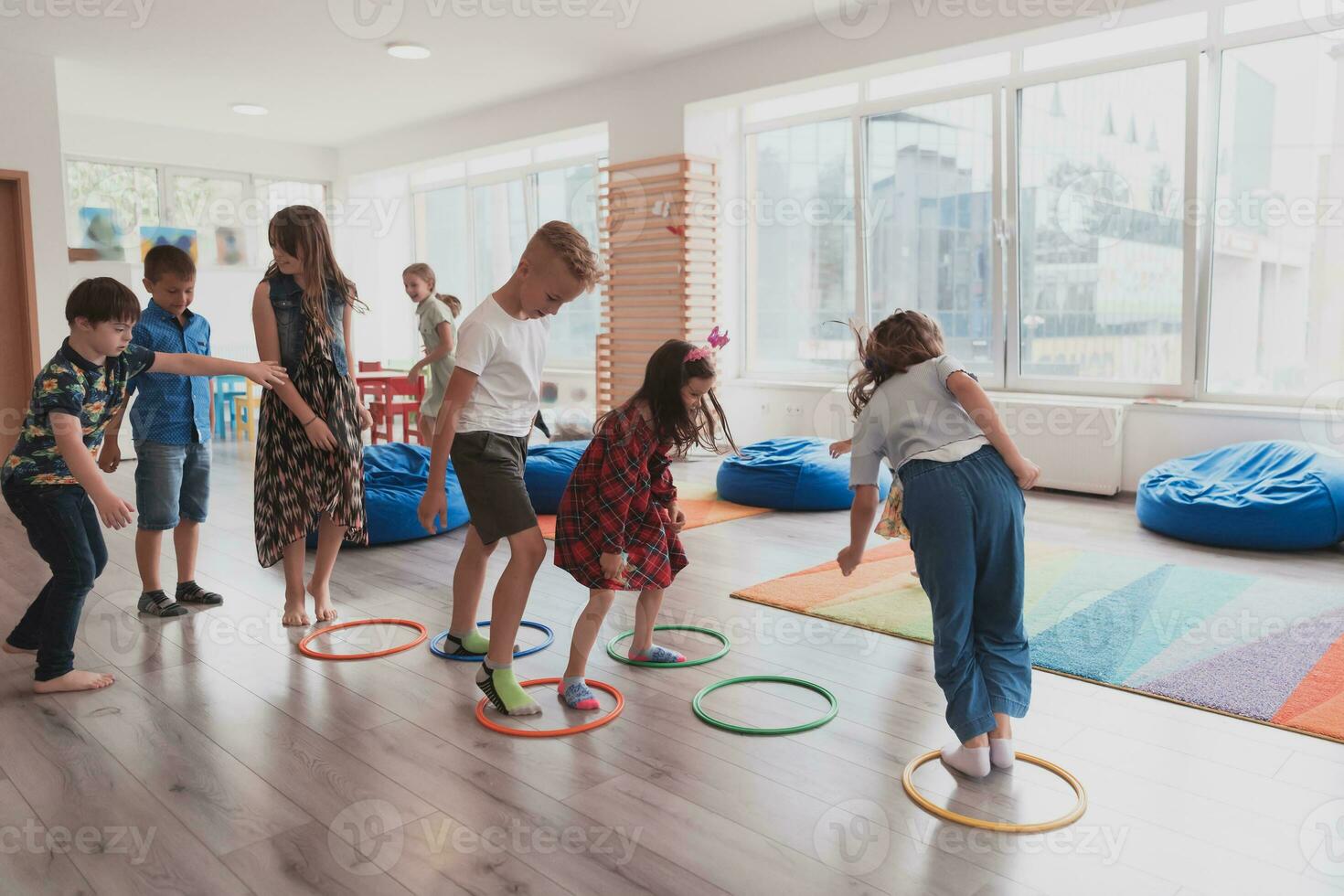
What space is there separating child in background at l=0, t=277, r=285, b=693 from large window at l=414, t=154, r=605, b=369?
602cm

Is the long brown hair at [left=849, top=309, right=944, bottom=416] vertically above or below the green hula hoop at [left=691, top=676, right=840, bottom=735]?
above

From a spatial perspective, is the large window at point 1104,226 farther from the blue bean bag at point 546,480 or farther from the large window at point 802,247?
the blue bean bag at point 546,480

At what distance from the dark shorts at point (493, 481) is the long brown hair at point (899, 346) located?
86 centimetres

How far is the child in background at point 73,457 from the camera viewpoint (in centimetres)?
237

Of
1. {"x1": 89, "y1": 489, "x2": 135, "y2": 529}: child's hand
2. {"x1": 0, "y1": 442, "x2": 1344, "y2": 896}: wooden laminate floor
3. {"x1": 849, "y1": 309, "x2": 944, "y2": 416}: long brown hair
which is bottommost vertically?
{"x1": 0, "y1": 442, "x2": 1344, "y2": 896}: wooden laminate floor

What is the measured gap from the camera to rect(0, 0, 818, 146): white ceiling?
5.74 meters

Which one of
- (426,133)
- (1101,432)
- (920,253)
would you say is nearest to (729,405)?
(920,253)

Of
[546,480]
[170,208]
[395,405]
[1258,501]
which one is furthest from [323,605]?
[170,208]

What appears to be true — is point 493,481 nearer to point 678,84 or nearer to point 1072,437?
point 1072,437

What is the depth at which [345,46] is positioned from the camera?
6.53 meters

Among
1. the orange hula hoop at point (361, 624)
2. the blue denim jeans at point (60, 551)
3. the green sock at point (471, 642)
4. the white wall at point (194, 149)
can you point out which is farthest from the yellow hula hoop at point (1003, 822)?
the white wall at point (194, 149)

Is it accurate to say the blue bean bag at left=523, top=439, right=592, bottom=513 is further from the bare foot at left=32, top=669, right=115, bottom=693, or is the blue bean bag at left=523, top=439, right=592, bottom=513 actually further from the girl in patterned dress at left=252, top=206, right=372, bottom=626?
the bare foot at left=32, top=669, right=115, bottom=693

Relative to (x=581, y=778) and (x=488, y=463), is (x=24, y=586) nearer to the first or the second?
(x=488, y=463)

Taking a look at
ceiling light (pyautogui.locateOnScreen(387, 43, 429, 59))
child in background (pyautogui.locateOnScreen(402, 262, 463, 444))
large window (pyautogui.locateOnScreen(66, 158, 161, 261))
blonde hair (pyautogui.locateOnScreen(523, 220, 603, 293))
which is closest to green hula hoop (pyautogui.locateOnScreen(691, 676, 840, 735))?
blonde hair (pyautogui.locateOnScreen(523, 220, 603, 293))
